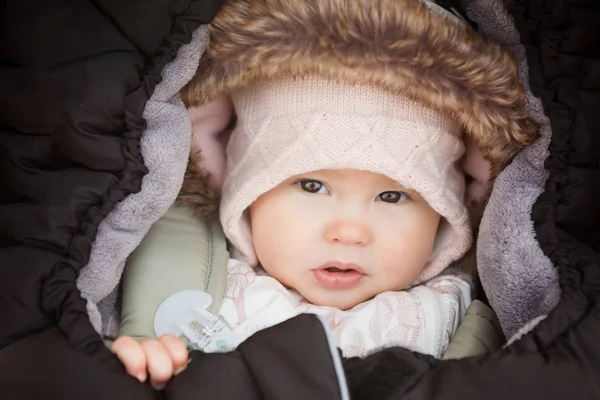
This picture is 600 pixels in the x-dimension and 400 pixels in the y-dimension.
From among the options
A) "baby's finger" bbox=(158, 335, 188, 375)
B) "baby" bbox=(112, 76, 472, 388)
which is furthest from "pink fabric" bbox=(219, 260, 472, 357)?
"baby's finger" bbox=(158, 335, 188, 375)

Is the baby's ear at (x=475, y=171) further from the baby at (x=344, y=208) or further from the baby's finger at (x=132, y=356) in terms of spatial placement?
the baby's finger at (x=132, y=356)

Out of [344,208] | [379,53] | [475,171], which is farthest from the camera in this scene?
[475,171]

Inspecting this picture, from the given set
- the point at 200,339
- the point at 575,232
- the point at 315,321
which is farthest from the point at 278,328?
the point at 575,232

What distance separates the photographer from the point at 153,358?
3.16 feet

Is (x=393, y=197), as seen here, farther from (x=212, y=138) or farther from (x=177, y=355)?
(x=177, y=355)

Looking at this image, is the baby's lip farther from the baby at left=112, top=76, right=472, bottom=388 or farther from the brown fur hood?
the brown fur hood

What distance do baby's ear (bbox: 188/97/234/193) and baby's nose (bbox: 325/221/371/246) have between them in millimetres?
256

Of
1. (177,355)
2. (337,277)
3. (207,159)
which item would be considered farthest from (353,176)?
(177,355)

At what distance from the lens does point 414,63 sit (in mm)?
1105

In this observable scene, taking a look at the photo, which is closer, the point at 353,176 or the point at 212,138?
the point at 353,176

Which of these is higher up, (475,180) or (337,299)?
(475,180)

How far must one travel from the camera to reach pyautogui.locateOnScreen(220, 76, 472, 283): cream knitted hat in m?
1.17

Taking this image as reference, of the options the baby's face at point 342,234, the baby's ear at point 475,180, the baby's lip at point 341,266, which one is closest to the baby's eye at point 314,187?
the baby's face at point 342,234

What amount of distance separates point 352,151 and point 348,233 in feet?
0.40
